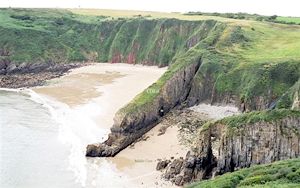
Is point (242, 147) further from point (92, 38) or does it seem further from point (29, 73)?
point (92, 38)

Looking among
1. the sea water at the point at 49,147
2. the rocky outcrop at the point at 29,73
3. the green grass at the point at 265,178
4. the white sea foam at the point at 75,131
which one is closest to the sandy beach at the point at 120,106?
the sea water at the point at 49,147

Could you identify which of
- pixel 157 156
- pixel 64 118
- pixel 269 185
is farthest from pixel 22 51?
pixel 269 185

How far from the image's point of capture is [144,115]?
54.6 m

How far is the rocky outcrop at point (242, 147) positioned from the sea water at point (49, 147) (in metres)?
7.65

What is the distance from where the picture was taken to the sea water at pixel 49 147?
136 ft

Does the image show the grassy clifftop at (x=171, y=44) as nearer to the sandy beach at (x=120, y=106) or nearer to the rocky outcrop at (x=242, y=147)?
the sandy beach at (x=120, y=106)

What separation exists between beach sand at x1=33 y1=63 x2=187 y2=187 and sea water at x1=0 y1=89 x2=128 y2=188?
6.07 ft

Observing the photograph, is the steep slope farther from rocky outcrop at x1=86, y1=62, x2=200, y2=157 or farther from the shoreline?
the shoreline

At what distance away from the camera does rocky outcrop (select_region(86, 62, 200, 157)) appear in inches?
1882

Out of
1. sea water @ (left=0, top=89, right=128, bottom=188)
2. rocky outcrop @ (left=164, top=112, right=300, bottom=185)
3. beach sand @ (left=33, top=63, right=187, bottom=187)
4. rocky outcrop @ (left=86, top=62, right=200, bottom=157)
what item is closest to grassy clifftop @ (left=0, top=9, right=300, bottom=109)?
rocky outcrop @ (left=86, top=62, right=200, bottom=157)

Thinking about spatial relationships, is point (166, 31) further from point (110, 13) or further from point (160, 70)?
→ point (110, 13)

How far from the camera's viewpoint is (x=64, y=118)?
208ft

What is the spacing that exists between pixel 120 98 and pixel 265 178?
49.1m

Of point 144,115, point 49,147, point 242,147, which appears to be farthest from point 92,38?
point 242,147
